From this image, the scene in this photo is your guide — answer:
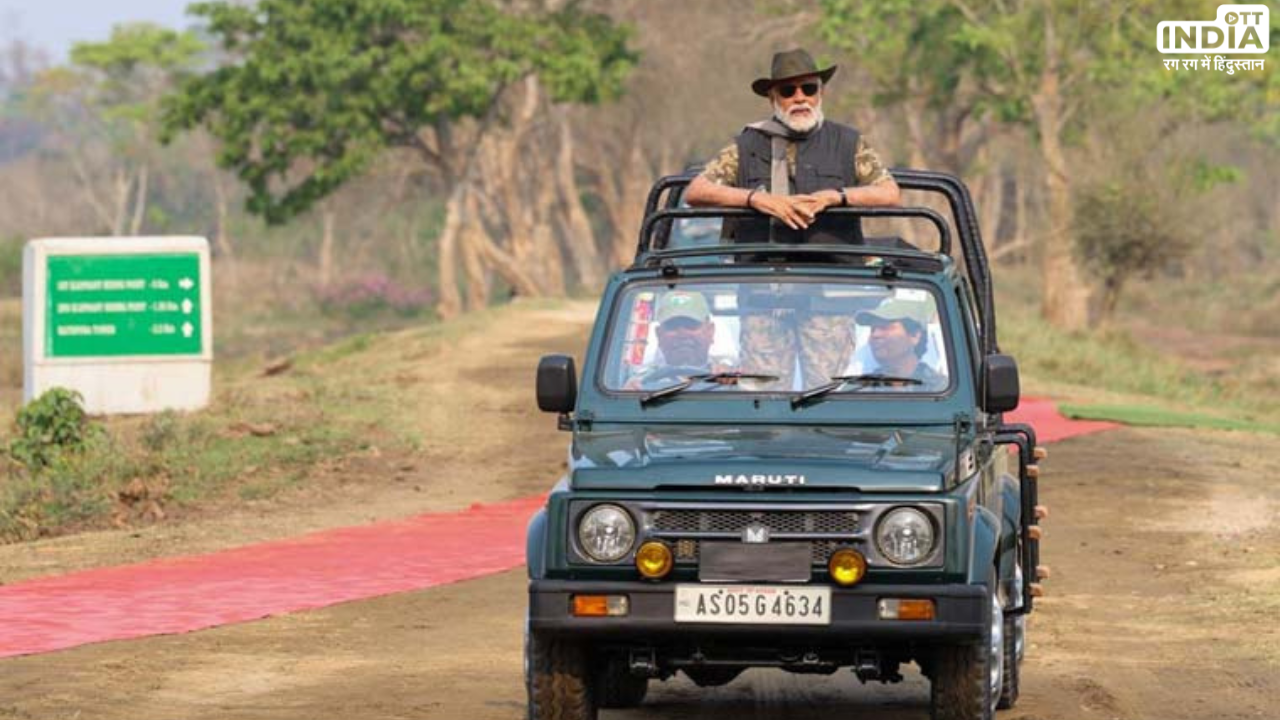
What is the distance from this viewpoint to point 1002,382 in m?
9.65

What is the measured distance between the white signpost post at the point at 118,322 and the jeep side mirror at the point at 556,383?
59.7 ft

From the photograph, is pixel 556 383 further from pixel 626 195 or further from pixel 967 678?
pixel 626 195

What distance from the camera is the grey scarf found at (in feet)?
36.4

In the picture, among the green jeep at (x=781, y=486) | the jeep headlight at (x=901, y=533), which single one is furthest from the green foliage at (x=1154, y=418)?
the jeep headlight at (x=901, y=533)

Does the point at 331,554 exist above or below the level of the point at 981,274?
below

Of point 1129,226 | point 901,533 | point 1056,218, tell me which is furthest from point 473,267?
point 901,533

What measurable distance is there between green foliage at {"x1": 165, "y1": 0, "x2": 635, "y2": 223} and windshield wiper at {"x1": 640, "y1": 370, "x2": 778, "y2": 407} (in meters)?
41.0

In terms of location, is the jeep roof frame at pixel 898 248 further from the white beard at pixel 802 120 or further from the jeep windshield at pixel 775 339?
the white beard at pixel 802 120

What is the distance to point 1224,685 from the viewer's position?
11.4m

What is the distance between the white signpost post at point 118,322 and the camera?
27.3 metres

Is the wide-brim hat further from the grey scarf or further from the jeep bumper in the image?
the jeep bumper

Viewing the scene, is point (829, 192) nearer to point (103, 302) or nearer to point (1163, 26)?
point (103, 302)

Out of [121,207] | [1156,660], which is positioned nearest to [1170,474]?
[1156,660]

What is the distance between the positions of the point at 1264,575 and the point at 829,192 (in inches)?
250
